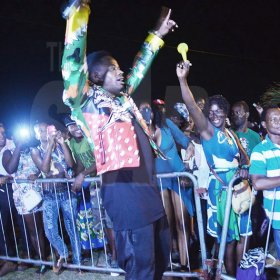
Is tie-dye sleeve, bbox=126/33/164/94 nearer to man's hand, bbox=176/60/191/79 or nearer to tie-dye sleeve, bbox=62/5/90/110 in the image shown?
man's hand, bbox=176/60/191/79

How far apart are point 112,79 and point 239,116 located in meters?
3.32

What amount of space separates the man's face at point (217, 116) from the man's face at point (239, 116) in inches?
52.4

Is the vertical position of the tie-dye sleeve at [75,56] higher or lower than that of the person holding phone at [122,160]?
higher

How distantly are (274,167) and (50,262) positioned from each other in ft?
10.9

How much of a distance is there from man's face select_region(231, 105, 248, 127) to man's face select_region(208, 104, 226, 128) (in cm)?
133

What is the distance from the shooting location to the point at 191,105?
355 cm

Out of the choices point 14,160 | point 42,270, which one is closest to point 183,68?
point 14,160

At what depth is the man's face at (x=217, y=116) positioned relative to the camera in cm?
398

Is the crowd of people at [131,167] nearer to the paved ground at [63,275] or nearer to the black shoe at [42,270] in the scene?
the black shoe at [42,270]

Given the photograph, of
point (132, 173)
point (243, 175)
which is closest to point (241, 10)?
point (243, 175)

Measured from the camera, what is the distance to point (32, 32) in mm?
11234

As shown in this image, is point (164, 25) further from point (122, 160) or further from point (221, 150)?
point (221, 150)

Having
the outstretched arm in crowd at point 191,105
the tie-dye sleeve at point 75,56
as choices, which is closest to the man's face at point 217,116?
the outstretched arm in crowd at point 191,105

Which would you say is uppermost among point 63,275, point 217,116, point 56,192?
point 217,116
